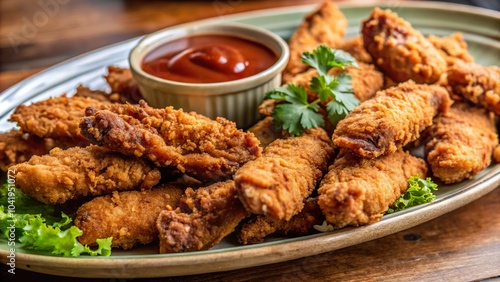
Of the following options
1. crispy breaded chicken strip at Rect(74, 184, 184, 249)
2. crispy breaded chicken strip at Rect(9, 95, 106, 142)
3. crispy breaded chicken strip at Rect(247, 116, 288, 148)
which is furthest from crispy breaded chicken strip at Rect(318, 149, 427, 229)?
crispy breaded chicken strip at Rect(9, 95, 106, 142)

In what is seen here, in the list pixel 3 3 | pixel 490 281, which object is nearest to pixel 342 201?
pixel 490 281

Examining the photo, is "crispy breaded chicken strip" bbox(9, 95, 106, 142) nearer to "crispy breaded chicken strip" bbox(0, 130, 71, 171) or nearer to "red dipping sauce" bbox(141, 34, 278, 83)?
"crispy breaded chicken strip" bbox(0, 130, 71, 171)

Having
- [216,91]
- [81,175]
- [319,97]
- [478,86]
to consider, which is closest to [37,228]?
[81,175]

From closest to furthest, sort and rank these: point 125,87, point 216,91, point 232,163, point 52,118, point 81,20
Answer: point 232,163
point 52,118
point 216,91
point 125,87
point 81,20

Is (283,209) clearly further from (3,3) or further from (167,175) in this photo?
(3,3)

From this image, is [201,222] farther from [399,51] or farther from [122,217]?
[399,51]

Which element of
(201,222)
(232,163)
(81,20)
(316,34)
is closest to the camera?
(201,222)

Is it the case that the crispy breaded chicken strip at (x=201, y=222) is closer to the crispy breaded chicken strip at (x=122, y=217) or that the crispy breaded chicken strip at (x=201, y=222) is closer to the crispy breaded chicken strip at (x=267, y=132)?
the crispy breaded chicken strip at (x=122, y=217)
